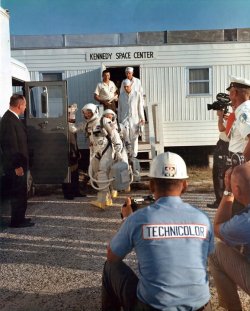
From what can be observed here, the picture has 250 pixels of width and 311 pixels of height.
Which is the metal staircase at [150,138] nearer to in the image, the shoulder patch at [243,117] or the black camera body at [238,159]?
the black camera body at [238,159]

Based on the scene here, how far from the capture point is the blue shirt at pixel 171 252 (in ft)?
6.64

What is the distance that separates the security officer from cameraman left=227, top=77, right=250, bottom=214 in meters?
2.92

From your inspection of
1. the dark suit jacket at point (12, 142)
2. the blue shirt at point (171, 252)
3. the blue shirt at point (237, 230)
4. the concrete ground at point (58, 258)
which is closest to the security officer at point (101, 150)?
the concrete ground at point (58, 258)

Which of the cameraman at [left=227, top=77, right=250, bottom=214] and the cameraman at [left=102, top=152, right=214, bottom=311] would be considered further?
the cameraman at [left=227, top=77, right=250, bottom=214]

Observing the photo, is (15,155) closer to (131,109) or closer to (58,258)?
(58,258)

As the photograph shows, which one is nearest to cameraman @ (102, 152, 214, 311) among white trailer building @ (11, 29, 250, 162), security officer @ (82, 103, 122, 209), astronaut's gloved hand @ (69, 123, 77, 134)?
security officer @ (82, 103, 122, 209)

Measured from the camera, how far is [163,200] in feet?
7.02

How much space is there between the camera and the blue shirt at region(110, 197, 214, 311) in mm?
2025

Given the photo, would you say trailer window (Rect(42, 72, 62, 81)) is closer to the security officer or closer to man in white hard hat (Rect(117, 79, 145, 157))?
man in white hard hat (Rect(117, 79, 145, 157))

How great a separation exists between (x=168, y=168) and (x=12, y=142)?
3.54 meters

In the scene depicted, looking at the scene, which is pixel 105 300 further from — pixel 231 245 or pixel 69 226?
pixel 69 226

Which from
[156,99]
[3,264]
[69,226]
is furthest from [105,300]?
[156,99]

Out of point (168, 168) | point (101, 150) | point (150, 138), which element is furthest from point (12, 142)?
point (150, 138)

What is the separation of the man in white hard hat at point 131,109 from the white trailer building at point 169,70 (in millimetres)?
1796
